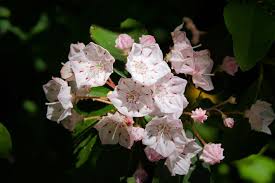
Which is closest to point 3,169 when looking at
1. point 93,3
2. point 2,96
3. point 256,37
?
point 2,96

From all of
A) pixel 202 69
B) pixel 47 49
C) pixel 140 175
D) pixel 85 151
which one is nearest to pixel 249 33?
pixel 202 69

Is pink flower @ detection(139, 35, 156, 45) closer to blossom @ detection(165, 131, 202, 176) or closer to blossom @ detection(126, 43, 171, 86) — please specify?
blossom @ detection(126, 43, 171, 86)

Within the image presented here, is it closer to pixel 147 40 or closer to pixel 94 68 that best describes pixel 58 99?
pixel 94 68

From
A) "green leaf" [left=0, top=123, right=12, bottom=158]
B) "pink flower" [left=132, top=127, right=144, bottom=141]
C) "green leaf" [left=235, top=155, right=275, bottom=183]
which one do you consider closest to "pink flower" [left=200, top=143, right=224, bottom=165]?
"pink flower" [left=132, top=127, right=144, bottom=141]

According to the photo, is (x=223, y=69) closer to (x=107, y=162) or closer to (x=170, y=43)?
(x=170, y=43)

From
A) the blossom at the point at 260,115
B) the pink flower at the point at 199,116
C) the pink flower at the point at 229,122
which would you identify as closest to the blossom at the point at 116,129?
the pink flower at the point at 199,116

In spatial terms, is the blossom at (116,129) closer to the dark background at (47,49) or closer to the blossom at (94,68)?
the blossom at (94,68)
